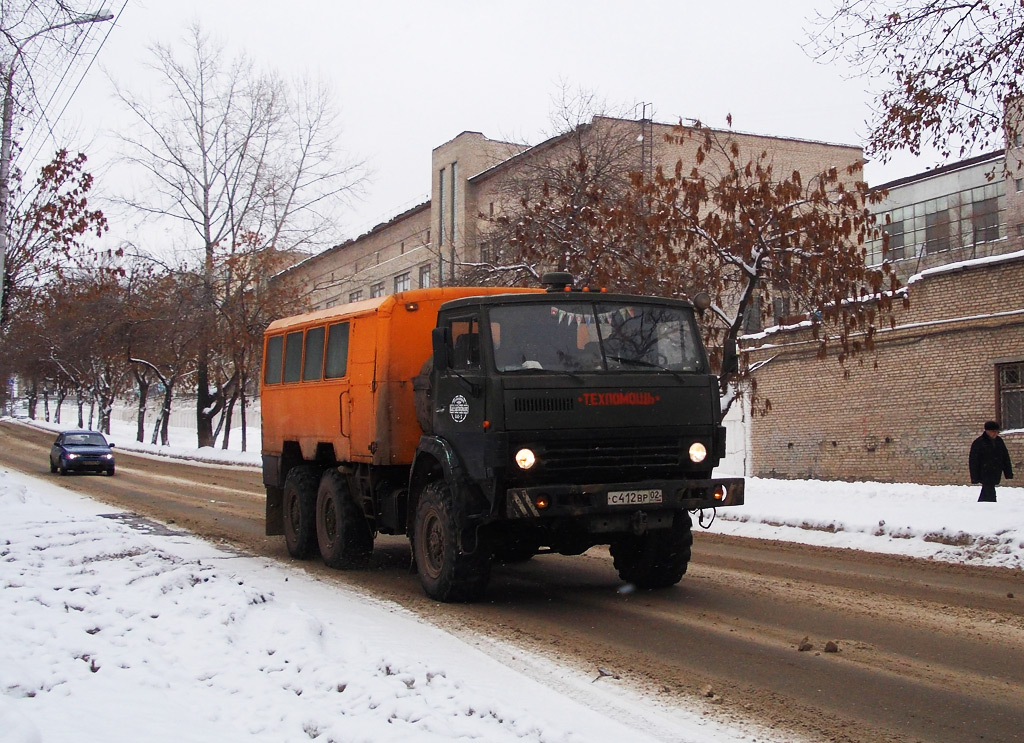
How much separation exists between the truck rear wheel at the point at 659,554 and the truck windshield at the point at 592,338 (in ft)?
4.97

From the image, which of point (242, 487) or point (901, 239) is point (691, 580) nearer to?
point (242, 487)

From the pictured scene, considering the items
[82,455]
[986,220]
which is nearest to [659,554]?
[82,455]

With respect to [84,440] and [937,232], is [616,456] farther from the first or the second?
[937,232]

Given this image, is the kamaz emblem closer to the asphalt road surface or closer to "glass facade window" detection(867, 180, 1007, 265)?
the asphalt road surface

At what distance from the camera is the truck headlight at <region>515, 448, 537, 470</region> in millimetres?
8500

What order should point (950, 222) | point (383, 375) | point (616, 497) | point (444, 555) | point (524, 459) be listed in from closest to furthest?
point (524, 459) → point (616, 497) → point (444, 555) → point (383, 375) → point (950, 222)

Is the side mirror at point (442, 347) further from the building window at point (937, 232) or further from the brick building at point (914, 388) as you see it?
the building window at point (937, 232)

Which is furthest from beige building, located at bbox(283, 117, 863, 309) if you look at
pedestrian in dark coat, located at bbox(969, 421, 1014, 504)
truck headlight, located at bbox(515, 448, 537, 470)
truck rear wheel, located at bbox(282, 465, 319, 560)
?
truck headlight, located at bbox(515, 448, 537, 470)

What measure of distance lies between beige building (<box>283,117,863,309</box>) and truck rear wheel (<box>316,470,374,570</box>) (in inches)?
758

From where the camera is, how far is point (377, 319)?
1069 cm

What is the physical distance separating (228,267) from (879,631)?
40.2 metres

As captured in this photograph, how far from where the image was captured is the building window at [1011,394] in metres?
23.0

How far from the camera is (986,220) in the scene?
4494cm

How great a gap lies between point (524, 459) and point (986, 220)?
4210cm
